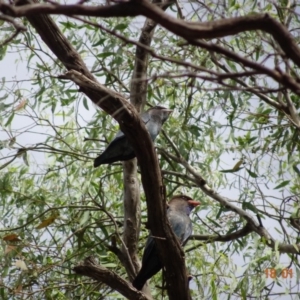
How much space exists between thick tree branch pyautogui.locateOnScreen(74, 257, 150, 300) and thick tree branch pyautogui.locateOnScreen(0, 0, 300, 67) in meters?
2.10

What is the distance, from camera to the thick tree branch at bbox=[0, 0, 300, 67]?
1400 mm

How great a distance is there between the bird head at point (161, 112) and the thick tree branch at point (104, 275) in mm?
1302

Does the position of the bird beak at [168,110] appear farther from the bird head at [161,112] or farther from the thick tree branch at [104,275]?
the thick tree branch at [104,275]

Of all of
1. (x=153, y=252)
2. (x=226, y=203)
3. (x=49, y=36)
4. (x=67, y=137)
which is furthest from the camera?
(x=67, y=137)

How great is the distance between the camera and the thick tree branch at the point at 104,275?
134 inches

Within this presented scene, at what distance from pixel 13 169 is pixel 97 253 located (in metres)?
1.06

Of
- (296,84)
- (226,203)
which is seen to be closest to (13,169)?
(226,203)

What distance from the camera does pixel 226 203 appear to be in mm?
4648

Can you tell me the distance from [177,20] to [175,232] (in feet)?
10.1

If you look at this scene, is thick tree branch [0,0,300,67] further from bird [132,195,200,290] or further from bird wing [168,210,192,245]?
bird wing [168,210,192,245]

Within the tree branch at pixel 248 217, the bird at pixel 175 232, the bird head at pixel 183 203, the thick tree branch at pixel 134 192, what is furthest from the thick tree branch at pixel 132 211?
the tree branch at pixel 248 217

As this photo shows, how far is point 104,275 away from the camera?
11.3ft

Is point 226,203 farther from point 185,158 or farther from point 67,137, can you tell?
point 67,137
